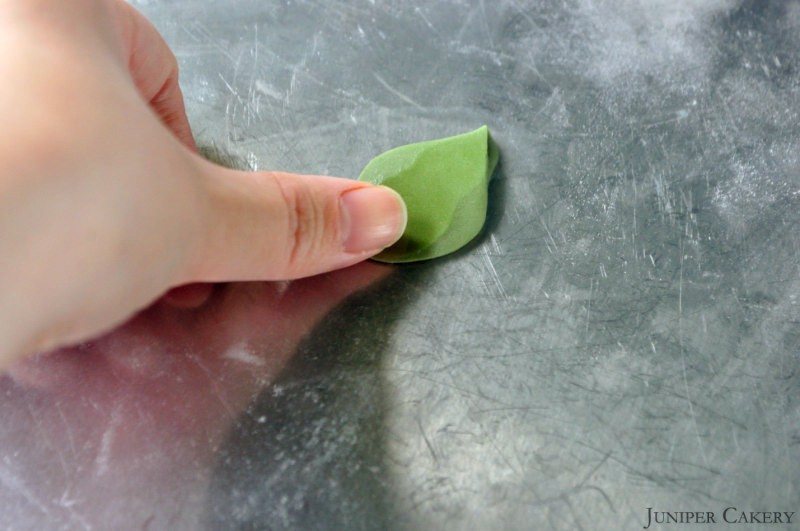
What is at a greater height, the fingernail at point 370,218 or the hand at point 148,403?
the fingernail at point 370,218

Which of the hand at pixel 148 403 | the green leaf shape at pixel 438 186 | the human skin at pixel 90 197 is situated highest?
the human skin at pixel 90 197

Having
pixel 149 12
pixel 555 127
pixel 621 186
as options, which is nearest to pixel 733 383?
pixel 621 186

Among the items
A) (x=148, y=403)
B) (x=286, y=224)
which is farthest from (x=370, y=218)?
(x=148, y=403)

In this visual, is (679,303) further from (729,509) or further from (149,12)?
(149,12)

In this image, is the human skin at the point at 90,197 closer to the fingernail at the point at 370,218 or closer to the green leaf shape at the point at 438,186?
the fingernail at the point at 370,218

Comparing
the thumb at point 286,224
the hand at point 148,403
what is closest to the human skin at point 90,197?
the thumb at point 286,224

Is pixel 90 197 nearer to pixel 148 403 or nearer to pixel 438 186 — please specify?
pixel 148 403

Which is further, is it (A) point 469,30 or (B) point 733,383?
(A) point 469,30
